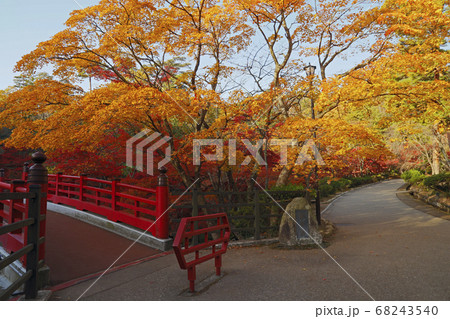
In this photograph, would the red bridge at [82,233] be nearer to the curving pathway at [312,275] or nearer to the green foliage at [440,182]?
the curving pathway at [312,275]

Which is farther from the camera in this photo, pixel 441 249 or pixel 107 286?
pixel 441 249

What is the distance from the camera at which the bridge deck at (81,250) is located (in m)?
5.90

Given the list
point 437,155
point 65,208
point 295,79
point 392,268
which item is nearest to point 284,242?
point 392,268

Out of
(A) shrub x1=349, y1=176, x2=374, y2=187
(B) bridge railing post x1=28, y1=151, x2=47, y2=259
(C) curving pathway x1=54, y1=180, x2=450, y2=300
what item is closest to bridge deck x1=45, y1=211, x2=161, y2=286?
(C) curving pathway x1=54, y1=180, x2=450, y2=300

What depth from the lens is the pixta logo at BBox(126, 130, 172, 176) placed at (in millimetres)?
11119

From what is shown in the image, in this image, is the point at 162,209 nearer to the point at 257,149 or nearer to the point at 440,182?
the point at 257,149

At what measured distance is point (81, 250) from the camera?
7168mm

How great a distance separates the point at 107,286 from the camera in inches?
197

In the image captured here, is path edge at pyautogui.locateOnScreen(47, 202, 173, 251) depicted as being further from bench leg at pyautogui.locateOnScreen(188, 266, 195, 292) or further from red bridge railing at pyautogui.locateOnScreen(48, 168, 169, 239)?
bench leg at pyautogui.locateOnScreen(188, 266, 195, 292)

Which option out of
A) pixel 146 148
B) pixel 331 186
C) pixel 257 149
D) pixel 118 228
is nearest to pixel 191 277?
pixel 118 228

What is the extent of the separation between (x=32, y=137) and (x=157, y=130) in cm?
397

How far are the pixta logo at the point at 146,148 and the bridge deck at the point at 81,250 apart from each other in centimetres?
336

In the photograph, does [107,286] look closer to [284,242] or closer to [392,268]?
[284,242]

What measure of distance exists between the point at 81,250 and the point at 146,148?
205 inches
